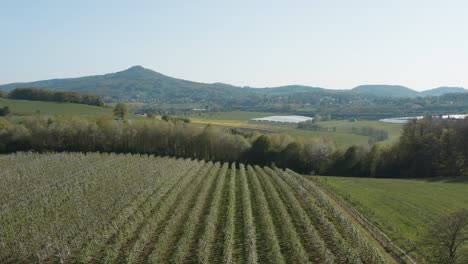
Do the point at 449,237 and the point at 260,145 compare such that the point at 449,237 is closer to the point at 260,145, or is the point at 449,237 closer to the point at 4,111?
the point at 260,145

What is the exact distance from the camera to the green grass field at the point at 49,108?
11475cm

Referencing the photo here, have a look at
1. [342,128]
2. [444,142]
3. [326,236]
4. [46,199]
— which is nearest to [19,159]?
[46,199]

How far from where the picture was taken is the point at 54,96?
138m

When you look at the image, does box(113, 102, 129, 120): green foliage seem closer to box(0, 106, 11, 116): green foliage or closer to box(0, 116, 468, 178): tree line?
box(0, 116, 468, 178): tree line

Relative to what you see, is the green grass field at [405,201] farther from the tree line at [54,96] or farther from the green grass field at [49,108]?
the tree line at [54,96]

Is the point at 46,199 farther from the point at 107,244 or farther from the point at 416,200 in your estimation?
the point at 416,200

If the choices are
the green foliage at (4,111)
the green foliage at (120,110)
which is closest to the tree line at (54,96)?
the green foliage at (4,111)

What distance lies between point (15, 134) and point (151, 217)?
62372 millimetres

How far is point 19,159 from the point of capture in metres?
65.8

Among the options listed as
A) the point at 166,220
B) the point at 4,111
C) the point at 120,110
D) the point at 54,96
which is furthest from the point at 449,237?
the point at 54,96

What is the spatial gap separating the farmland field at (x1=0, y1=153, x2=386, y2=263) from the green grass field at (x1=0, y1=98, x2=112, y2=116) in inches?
2533

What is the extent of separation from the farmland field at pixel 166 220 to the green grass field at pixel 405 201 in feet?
15.1

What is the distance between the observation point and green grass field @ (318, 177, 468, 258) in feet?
117

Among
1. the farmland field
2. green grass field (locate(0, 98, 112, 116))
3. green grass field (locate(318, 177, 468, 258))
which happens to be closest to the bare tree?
green grass field (locate(318, 177, 468, 258))
